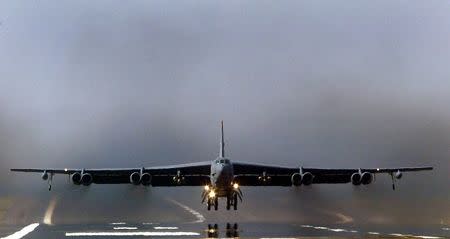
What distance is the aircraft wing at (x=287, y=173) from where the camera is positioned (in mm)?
63562

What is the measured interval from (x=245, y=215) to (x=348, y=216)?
12148mm

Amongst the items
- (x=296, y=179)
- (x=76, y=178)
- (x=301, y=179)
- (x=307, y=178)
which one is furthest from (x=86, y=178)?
(x=307, y=178)

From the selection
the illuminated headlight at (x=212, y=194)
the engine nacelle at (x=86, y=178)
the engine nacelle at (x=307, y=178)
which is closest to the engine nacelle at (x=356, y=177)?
the engine nacelle at (x=307, y=178)

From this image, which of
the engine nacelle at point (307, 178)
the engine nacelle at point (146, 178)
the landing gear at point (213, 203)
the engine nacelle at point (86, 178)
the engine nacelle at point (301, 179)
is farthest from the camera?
the engine nacelle at point (301, 179)

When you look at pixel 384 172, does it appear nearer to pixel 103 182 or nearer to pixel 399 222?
pixel 399 222

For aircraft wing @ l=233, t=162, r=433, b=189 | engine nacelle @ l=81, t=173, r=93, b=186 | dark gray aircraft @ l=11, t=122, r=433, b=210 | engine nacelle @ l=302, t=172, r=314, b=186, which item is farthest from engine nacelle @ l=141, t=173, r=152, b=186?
engine nacelle @ l=302, t=172, r=314, b=186

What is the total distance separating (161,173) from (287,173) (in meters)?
13.4

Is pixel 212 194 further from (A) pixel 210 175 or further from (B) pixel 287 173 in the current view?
(B) pixel 287 173

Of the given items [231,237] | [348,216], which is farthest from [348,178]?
[231,237]

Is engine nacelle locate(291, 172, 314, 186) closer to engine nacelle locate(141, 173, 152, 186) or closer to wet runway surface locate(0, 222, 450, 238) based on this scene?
engine nacelle locate(141, 173, 152, 186)

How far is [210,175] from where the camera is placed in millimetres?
61969

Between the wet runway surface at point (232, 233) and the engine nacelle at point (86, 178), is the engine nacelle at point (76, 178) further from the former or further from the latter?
the wet runway surface at point (232, 233)

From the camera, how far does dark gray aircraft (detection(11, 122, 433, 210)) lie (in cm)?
6062

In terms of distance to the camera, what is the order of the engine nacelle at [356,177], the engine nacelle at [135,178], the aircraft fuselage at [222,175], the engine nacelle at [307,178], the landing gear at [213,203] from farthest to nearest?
1. the engine nacelle at [356,177]
2. the engine nacelle at [307,178]
3. the engine nacelle at [135,178]
4. the landing gear at [213,203]
5. the aircraft fuselage at [222,175]
